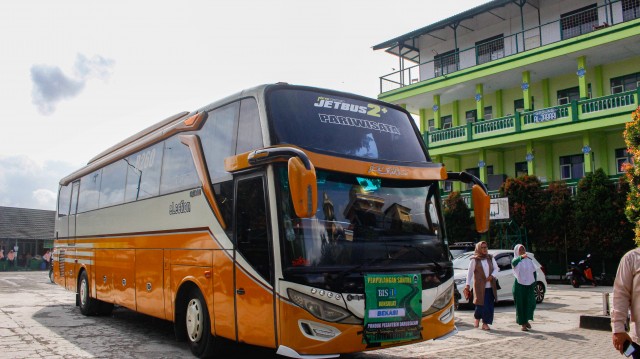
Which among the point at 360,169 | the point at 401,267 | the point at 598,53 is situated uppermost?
the point at 598,53

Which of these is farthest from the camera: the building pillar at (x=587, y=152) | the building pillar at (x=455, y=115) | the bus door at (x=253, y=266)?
the building pillar at (x=455, y=115)

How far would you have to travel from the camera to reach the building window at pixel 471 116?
32.4 meters

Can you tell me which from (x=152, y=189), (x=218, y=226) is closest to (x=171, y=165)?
(x=152, y=189)

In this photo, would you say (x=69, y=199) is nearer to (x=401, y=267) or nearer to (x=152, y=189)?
(x=152, y=189)

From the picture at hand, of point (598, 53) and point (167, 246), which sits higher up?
point (598, 53)

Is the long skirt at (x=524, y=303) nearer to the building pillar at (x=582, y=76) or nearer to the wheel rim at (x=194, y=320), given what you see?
the wheel rim at (x=194, y=320)

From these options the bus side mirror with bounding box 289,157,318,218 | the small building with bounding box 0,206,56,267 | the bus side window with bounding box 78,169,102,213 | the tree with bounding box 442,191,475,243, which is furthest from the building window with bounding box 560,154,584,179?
the small building with bounding box 0,206,56,267

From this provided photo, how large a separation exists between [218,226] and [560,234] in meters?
20.7

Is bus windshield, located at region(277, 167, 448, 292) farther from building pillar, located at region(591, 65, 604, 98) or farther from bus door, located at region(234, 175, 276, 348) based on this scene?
building pillar, located at region(591, 65, 604, 98)

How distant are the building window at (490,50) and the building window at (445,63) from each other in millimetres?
1352

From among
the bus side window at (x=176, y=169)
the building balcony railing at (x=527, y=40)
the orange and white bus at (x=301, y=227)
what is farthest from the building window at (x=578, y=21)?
the bus side window at (x=176, y=169)

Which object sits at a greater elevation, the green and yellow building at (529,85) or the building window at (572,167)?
the green and yellow building at (529,85)

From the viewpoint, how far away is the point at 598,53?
83.1 ft

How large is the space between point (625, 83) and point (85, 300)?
960 inches
